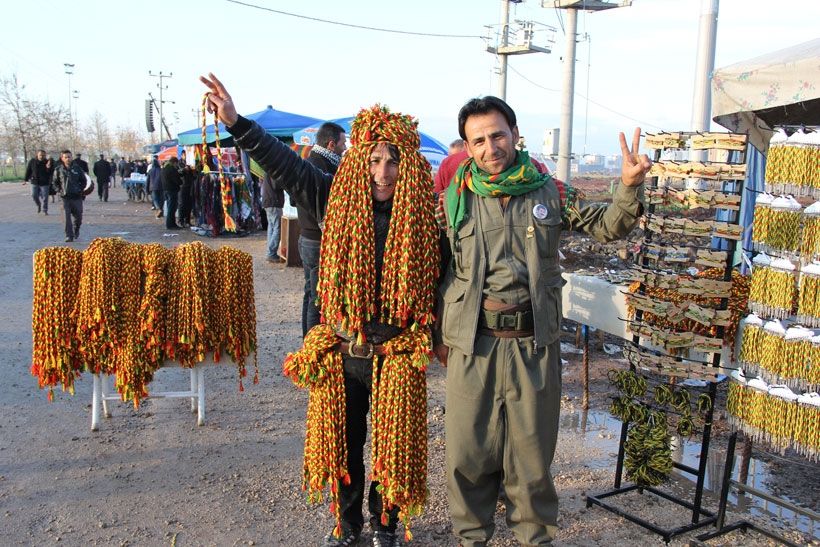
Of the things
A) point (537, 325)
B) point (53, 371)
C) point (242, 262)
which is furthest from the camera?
point (242, 262)

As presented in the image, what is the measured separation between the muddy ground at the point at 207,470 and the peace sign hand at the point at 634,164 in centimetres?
197

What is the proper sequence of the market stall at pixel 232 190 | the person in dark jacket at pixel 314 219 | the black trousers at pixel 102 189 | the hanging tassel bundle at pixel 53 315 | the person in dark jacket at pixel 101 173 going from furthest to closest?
the black trousers at pixel 102 189 → the person in dark jacket at pixel 101 173 → the market stall at pixel 232 190 → the person in dark jacket at pixel 314 219 → the hanging tassel bundle at pixel 53 315

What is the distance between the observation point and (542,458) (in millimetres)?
2922

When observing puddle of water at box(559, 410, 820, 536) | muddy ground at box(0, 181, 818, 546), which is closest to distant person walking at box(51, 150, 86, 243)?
muddy ground at box(0, 181, 818, 546)

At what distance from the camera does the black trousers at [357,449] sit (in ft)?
10.3

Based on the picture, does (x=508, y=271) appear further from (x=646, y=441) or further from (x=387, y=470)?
(x=646, y=441)

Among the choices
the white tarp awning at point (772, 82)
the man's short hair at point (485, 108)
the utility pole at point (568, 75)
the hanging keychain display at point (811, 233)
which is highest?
the utility pole at point (568, 75)

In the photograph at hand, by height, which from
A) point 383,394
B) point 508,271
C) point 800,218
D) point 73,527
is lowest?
point 73,527

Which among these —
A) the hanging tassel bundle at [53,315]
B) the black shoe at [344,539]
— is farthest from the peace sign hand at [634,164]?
the hanging tassel bundle at [53,315]

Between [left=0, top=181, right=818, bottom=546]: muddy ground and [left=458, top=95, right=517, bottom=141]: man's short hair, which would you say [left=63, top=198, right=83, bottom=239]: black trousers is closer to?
[left=0, top=181, right=818, bottom=546]: muddy ground

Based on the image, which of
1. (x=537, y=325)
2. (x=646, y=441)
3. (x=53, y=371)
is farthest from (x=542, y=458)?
(x=53, y=371)

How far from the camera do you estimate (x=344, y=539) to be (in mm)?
3340

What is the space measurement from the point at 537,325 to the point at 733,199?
1.40m

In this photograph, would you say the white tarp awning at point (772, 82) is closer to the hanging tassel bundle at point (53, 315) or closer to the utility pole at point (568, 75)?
the hanging tassel bundle at point (53, 315)
